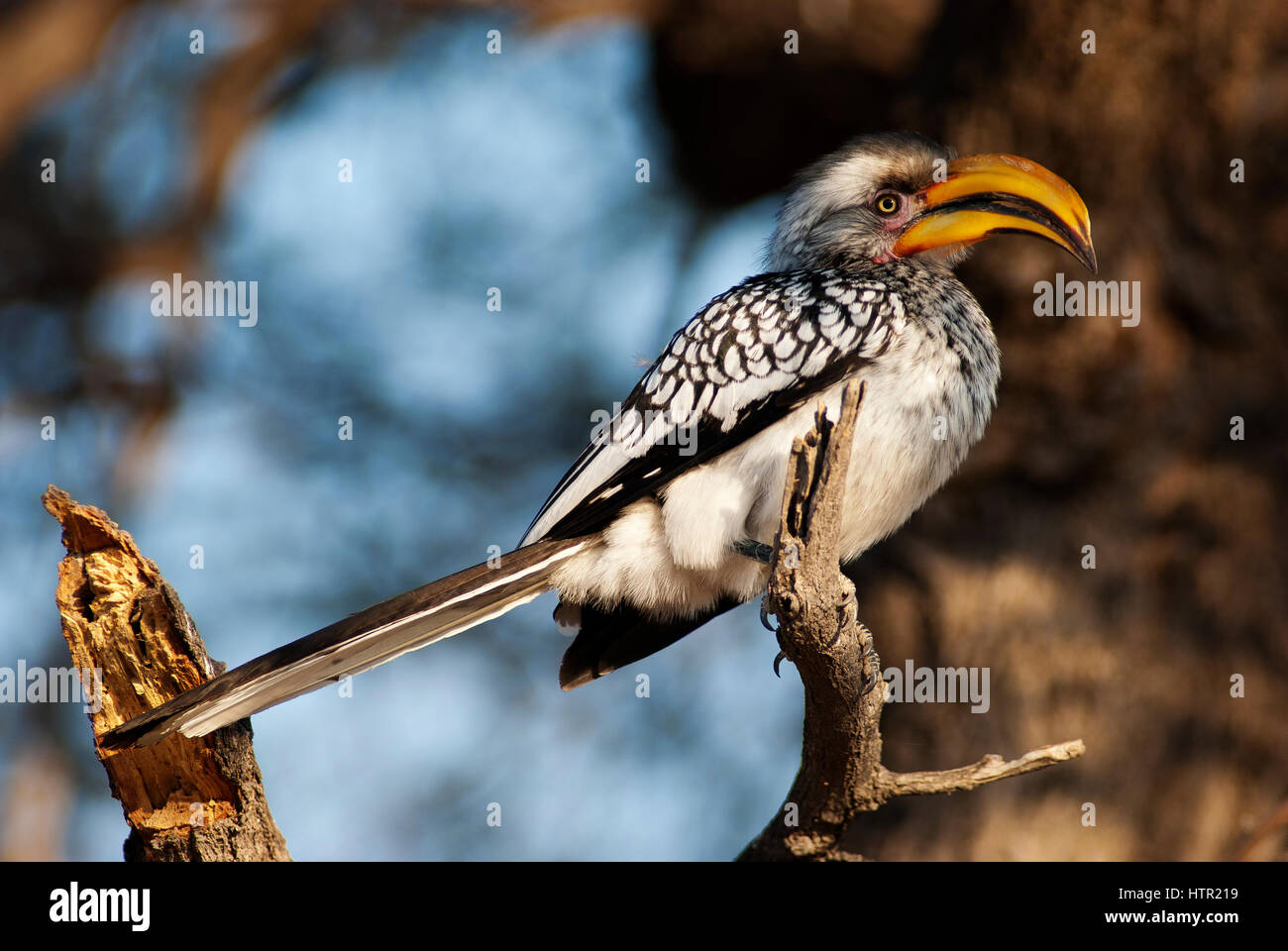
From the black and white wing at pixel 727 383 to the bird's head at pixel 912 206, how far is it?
31 centimetres

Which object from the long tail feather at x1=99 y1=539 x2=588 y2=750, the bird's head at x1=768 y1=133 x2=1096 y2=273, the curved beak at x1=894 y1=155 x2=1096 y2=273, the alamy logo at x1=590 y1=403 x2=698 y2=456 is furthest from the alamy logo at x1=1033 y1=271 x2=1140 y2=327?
the long tail feather at x1=99 y1=539 x2=588 y2=750

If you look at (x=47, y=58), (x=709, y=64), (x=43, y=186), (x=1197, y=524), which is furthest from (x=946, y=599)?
(x=43, y=186)

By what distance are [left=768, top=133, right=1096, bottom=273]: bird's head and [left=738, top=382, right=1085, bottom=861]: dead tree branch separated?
1.36 metres

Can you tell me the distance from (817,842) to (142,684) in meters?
1.68

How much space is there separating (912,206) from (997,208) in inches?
11.9

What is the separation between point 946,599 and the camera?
4.62m

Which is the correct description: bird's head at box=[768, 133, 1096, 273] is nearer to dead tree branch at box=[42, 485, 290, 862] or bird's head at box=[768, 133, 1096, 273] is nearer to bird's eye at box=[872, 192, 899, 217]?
bird's eye at box=[872, 192, 899, 217]

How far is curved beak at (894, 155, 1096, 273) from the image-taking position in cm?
336

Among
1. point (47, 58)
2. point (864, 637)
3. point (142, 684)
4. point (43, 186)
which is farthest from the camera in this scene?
point (43, 186)

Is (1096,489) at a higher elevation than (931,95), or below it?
below

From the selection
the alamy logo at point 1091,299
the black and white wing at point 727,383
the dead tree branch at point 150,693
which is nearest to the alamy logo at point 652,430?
the black and white wing at point 727,383

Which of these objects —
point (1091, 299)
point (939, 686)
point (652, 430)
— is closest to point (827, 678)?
point (652, 430)

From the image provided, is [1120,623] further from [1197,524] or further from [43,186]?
[43,186]

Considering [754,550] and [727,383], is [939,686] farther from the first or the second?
[727,383]
